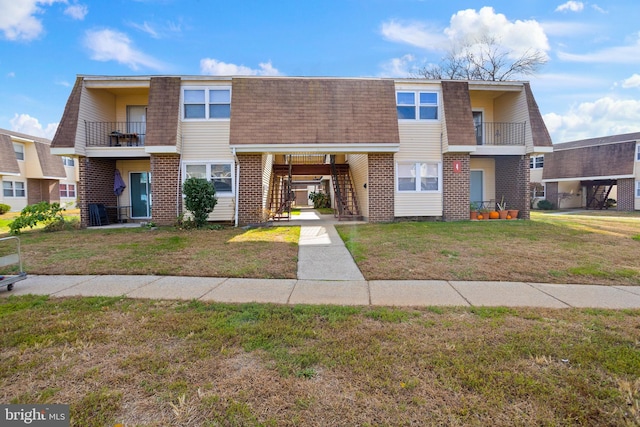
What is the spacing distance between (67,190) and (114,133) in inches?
951

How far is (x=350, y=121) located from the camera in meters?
13.2

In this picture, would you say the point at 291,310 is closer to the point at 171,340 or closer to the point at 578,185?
the point at 171,340

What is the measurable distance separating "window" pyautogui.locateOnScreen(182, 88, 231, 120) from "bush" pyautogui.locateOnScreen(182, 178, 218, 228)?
3115 mm

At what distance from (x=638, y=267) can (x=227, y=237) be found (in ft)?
32.4

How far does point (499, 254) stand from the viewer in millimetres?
7566

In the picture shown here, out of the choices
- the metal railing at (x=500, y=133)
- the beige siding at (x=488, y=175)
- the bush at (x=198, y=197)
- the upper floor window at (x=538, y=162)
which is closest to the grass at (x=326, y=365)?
the bush at (x=198, y=197)

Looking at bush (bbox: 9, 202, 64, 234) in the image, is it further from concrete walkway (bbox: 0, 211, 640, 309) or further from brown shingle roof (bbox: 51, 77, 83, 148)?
concrete walkway (bbox: 0, 211, 640, 309)

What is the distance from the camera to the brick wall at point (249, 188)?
1321cm

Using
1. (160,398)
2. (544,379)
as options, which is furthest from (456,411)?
(160,398)

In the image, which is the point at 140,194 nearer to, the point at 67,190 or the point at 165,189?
the point at 165,189

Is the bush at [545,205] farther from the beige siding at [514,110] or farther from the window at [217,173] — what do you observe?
the window at [217,173]

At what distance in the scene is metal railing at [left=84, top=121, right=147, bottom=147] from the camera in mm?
13592

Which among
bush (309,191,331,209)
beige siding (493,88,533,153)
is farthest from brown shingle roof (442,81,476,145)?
bush (309,191,331,209)

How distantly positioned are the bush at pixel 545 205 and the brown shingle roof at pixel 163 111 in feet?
95.8
